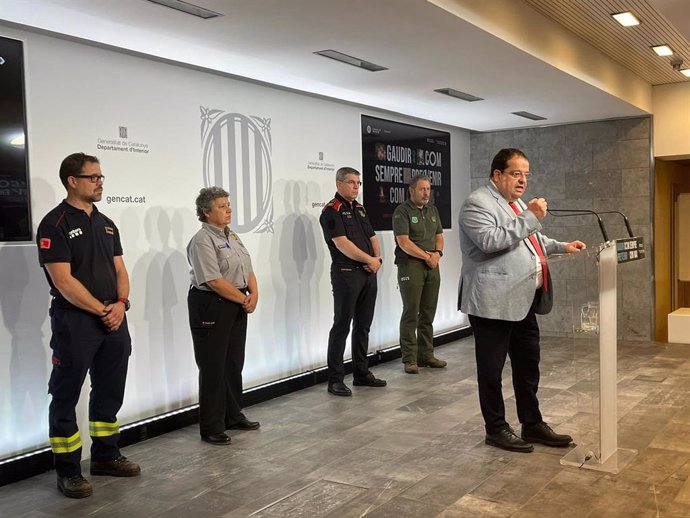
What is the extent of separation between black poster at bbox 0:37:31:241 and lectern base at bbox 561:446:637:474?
10.1 feet

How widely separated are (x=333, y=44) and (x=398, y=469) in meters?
2.51

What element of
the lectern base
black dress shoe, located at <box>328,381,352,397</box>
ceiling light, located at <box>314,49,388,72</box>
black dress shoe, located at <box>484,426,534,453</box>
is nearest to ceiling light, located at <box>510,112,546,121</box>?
ceiling light, located at <box>314,49,388,72</box>

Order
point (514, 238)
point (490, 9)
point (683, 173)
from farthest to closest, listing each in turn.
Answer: point (683, 173)
point (490, 9)
point (514, 238)

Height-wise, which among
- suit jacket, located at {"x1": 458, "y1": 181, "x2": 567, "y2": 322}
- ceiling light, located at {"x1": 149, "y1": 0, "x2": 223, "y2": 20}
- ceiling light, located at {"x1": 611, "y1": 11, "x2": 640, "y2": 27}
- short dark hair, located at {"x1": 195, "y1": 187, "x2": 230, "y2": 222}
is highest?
ceiling light, located at {"x1": 611, "y1": 11, "x2": 640, "y2": 27}

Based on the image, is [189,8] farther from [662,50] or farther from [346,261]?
[662,50]

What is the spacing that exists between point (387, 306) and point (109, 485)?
12.7ft

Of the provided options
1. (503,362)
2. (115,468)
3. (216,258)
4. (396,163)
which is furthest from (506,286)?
(396,163)

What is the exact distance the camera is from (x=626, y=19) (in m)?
4.92

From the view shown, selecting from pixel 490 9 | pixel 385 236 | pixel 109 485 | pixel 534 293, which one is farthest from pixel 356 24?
pixel 385 236

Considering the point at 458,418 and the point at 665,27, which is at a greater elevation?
the point at 665,27

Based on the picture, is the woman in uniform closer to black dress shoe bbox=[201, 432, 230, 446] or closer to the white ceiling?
black dress shoe bbox=[201, 432, 230, 446]

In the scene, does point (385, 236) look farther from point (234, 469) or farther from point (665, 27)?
point (234, 469)

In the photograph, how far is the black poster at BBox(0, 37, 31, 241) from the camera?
3.66m

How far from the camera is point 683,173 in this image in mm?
8742
